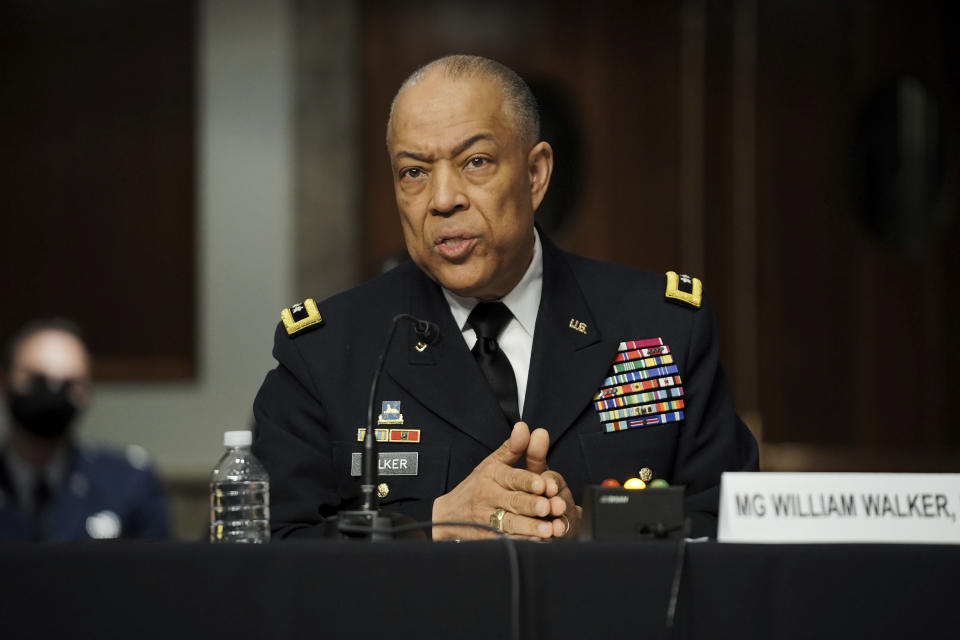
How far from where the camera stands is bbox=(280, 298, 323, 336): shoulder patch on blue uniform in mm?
2324

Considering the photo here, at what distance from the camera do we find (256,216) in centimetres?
461

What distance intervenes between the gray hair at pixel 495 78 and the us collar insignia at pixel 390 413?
51 centimetres

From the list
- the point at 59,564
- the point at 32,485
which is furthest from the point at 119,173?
the point at 59,564

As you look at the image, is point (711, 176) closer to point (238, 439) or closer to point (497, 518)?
point (497, 518)

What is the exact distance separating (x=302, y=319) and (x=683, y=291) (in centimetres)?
75

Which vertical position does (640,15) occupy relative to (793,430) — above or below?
above

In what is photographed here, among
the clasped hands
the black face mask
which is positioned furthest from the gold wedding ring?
the black face mask

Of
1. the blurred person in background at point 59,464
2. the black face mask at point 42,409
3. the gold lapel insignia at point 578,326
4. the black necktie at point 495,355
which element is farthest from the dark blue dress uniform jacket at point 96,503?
the gold lapel insignia at point 578,326

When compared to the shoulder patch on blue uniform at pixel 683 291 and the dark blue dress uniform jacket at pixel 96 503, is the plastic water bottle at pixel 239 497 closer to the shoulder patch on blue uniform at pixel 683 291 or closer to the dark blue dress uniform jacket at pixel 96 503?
the shoulder patch on blue uniform at pixel 683 291

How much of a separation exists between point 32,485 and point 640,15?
9.49 feet

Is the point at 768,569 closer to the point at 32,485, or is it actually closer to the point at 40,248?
the point at 32,485

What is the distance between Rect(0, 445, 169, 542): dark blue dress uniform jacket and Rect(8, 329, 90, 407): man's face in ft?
0.68

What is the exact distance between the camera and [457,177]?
2168mm

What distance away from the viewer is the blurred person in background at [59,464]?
11.8 feet
